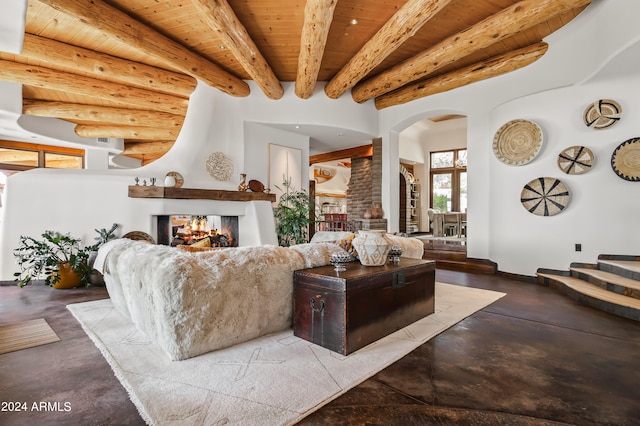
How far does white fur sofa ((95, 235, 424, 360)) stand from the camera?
2.00m

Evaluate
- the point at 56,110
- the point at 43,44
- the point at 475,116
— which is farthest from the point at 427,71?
the point at 56,110

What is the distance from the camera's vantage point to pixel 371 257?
265 centimetres

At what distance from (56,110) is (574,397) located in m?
8.72

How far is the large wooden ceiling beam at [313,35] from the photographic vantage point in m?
3.24

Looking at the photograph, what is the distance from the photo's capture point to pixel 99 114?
674cm

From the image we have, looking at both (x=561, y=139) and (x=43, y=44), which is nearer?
(x=43, y=44)

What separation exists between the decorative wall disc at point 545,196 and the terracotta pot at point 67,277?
659 cm

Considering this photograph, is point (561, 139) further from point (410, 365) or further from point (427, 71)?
point (410, 365)

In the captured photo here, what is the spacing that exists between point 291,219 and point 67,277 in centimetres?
363

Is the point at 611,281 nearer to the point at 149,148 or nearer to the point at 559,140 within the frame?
the point at 559,140

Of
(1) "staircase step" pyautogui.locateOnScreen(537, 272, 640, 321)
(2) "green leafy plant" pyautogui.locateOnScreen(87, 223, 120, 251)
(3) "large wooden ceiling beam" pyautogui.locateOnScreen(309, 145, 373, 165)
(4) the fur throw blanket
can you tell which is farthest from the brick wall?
(2) "green leafy plant" pyautogui.locateOnScreen(87, 223, 120, 251)

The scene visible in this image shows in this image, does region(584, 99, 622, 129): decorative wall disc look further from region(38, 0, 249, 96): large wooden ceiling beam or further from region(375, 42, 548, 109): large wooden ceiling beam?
region(38, 0, 249, 96): large wooden ceiling beam

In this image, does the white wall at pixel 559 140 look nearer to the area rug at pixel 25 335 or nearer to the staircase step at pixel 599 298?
the staircase step at pixel 599 298

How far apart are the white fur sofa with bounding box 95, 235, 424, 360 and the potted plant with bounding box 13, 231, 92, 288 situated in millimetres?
2071
